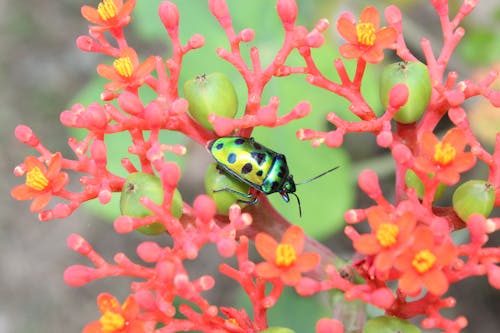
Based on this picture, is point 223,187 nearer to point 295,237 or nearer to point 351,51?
point 295,237

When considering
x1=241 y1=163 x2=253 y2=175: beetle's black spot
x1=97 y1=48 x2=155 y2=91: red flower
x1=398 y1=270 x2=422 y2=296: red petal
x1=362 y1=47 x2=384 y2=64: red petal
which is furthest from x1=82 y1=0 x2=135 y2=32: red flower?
x1=398 y1=270 x2=422 y2=296: red petal

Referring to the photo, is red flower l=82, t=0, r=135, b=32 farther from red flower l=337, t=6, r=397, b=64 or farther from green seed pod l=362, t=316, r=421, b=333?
green seed pod l=362, t=316, r=421, b=333

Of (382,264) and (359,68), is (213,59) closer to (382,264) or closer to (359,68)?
(359,68)

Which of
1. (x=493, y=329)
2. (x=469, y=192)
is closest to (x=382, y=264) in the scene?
(x=469, y=192)

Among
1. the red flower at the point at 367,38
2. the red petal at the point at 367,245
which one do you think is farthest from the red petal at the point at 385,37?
the red petal at the point at 367,245

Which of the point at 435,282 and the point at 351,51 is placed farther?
the point at 351,51

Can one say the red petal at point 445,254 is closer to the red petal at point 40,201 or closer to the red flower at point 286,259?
the red flower at point 286,259

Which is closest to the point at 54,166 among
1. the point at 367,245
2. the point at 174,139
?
the point at 367,245
